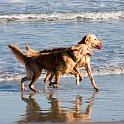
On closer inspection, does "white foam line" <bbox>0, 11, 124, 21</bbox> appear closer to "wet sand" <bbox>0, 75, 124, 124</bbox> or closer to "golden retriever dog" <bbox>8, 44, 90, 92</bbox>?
"wet sand" <bbox>0, 75, 124, 124</bbox>

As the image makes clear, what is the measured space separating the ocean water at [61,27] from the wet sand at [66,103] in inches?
54.3

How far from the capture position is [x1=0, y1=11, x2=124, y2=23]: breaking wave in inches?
962

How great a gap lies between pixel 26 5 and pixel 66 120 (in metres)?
22.4

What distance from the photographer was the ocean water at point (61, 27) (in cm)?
1335

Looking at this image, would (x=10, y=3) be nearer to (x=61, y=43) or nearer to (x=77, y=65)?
(x=61, y=43)

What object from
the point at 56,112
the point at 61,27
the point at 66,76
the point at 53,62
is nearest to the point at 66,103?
the point at 56,112

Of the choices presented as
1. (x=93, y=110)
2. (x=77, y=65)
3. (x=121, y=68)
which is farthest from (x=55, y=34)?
(x=93, y=110)

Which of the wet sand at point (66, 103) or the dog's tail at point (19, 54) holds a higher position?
the dog's tail at point (19, 54)

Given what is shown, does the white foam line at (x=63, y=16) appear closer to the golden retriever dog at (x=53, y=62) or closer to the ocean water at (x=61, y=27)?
the ocean water at (x=61, y=27)

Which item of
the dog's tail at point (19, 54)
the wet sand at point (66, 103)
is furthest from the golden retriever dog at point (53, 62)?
the wet sand at point (66, 103)

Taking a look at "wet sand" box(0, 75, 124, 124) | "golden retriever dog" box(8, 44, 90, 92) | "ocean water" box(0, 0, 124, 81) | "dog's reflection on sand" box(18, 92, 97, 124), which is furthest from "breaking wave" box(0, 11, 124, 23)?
"dog's reflection on sand" box(18, 92, 97, 124)

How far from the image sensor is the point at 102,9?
2870 centimetres

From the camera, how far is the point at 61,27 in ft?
68.0

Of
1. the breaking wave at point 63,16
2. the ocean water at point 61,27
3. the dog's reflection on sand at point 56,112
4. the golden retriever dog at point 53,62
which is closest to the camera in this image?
the dog's reflection on sand at point 56,112
